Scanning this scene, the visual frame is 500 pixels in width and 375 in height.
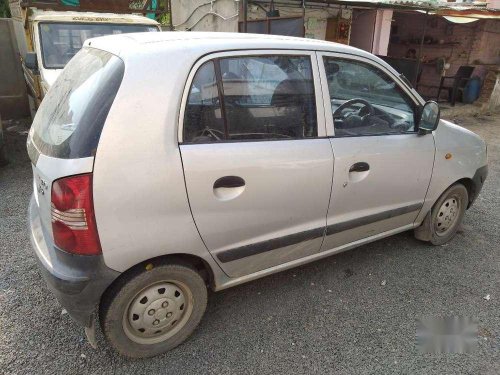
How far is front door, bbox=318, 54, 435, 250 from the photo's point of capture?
8.43 feet

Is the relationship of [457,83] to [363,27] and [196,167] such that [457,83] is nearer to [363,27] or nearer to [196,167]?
[363,27]

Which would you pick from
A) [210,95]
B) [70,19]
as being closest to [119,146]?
[210,95]

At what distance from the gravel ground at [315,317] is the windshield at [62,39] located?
2.82 m

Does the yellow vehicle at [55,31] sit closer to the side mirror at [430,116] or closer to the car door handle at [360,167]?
→ the car door handle at [360,167]

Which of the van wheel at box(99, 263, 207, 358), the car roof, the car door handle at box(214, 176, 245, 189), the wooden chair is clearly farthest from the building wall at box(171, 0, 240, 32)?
the van wheel at box(99, 263, 207, 358)

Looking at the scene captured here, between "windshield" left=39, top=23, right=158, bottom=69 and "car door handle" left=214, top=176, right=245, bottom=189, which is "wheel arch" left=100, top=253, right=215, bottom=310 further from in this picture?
"windshield" left=39, top=23, right=158, bottom=69

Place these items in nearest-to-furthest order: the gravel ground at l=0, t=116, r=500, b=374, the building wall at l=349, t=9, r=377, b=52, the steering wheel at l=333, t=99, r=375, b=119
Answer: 1. the gravel ground at l=0, t=116, r=500, b=374
2. the steering wheel at l=333, t=99, r=375, b=119
3. the building wall at l=349, t=9, r=377, b=52

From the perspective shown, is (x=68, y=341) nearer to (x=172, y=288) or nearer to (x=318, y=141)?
(x=172, y=288)

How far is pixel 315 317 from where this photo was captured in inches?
104

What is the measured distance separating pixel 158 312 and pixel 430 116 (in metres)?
2.34

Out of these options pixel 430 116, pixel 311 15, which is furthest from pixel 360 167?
pixel 311 15

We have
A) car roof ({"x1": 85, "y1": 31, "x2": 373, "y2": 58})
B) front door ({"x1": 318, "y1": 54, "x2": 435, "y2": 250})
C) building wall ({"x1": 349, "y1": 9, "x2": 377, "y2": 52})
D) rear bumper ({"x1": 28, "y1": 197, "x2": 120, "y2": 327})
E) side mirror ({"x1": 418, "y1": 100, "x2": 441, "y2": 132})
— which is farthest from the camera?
building wall ({"x1": 349, "y1": 9, "x2": 377, "y2": 52})

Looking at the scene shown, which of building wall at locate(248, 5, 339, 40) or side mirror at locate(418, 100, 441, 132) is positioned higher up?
building wall at locate(248, 5, 339, 40)

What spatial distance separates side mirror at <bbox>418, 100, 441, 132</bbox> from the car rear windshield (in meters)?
2.17
